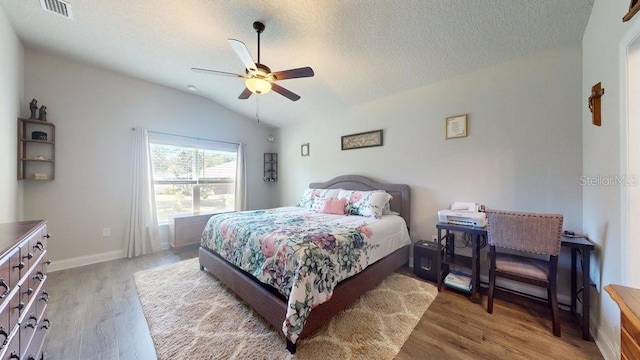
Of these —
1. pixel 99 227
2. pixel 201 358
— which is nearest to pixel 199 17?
pixel 201 358

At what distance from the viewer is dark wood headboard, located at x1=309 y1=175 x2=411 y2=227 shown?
3.09m

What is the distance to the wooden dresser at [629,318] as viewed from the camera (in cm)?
69

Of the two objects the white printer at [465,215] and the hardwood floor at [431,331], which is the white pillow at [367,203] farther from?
the hardwood floor at [431,331]

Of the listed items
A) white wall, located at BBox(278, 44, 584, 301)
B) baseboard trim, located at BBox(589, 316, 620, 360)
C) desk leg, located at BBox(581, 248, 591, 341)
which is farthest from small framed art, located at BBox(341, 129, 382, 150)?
baseboard trim, located at BBox(589, 316, 620, 360)

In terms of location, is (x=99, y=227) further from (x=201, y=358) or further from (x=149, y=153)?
(x=201, y=358)

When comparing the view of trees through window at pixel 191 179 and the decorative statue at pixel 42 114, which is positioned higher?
the decorative statue at pixel 42 114

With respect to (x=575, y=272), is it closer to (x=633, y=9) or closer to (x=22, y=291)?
(x=633, y=9)

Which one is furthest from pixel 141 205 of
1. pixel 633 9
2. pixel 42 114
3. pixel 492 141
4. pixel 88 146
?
pixel 633 9

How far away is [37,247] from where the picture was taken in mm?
1284

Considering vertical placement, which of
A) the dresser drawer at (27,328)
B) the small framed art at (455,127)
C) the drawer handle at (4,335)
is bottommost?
the dresser drawer at (27,328)

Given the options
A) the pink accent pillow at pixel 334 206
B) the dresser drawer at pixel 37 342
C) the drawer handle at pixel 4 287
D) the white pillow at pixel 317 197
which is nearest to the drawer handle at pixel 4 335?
the drawer handle at pixel 4 287

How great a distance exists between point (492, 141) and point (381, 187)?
1444 millimetres

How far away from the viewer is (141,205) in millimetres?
3512

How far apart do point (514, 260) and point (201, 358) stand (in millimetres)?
2654
